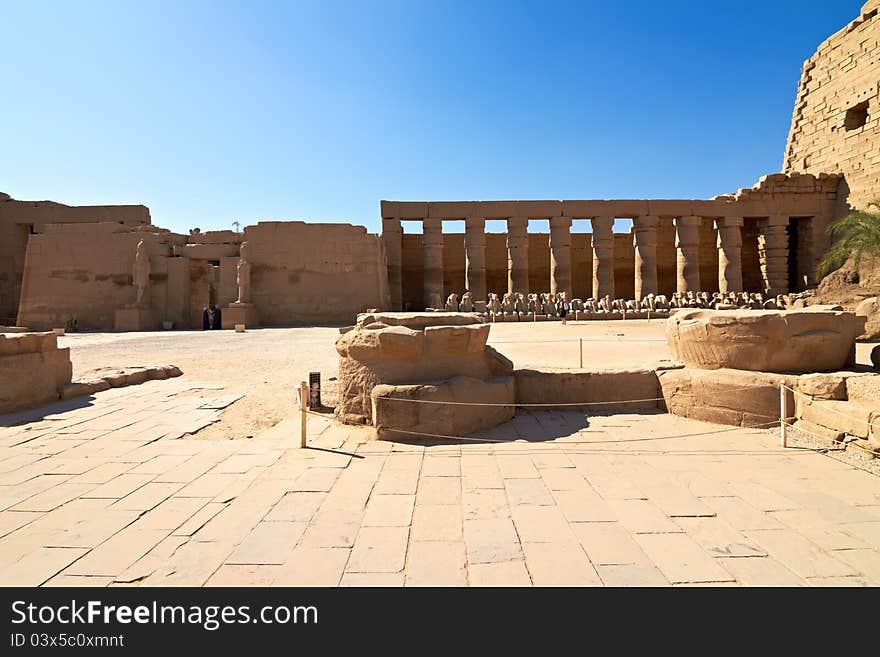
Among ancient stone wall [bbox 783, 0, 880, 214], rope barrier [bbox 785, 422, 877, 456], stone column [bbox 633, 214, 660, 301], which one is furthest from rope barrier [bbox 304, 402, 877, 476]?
ancient stone wall [bbox 783, 0, 880, 214]

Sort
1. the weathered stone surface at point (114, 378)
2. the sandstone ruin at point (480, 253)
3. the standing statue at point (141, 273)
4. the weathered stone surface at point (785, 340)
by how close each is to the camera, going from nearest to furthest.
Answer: the weathered stone surface at point (785, 340) → the weathered stone surface at point (114, 378) → the standing statue at point (141, 273) → the sandstone ruin at point (480, 253)

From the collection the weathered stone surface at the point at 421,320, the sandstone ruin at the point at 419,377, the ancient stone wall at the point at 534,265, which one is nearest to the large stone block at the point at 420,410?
the sandstone ruin at the point at 419,377

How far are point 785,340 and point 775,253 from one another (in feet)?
62.0

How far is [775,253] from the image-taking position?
19797 mm

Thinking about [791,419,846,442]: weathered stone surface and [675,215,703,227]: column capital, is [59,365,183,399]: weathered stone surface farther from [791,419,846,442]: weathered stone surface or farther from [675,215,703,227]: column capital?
[675,215,703,227]: column capital

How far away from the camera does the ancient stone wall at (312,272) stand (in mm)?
17188

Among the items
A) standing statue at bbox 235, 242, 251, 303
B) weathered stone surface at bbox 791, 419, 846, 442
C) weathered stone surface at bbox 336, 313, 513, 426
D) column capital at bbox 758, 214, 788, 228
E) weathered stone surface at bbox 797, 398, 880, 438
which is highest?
column capital at bbox 758, 214, 788, 228

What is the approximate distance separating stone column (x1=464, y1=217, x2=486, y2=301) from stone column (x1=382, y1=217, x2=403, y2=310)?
2881mm

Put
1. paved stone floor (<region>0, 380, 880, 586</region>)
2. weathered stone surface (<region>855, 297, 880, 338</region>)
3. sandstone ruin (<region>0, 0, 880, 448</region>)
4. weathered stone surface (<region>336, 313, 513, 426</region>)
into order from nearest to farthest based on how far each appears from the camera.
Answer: paved stone floor (<region>0, 380, 880, 586</region>) < weathered stone surface (<region>336, 313, 513, 426</region>) < weathered stone surface (<region>855, 297, 880, 338</region>) < sandstone ruin (<region>0, 0, 880, 448</region>)

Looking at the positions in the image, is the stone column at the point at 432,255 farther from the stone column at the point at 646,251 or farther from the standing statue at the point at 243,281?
the stone column at the point at 646,251

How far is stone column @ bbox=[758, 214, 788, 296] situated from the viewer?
64.0ft

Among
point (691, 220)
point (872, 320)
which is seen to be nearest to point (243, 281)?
point (872, 320)

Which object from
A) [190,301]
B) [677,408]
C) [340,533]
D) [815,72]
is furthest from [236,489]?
[815,72]
